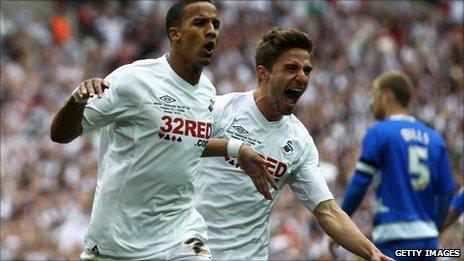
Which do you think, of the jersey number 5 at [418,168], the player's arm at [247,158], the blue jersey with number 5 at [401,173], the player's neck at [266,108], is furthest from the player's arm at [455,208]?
the player's arm at [247,158]

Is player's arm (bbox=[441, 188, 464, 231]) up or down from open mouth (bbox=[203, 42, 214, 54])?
down

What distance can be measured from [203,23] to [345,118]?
15.7 meters

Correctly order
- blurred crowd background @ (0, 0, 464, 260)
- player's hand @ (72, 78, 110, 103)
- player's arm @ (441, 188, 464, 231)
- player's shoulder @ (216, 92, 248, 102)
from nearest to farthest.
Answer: player's hand @ (72, 78, 110, 103)
player's shoulder @ (216, 92, 248, 102)
player's arm @ (441, 188, 464, 231)
blurred crowd background @ (0, 0, 464, 260)

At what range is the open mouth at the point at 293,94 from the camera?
9.00 meters

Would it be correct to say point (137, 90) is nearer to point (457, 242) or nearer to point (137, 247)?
point (137, 247)

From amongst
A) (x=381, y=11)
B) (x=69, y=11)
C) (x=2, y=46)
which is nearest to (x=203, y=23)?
(x=2, y=46)

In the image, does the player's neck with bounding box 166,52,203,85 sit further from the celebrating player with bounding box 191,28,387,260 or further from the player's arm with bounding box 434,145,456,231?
the player's arm with bounding box 434,145,456,231

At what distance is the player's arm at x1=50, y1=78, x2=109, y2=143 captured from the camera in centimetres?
736

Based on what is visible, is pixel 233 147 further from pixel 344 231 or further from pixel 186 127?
pixel 344 231

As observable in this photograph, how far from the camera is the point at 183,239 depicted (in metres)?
8.20

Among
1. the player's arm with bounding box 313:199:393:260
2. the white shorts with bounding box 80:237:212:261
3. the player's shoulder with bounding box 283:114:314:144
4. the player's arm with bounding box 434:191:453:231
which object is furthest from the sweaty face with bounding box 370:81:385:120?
the white shorts with bounding box 80:237:212:261

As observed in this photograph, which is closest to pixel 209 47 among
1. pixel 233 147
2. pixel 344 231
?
pixel 233 147

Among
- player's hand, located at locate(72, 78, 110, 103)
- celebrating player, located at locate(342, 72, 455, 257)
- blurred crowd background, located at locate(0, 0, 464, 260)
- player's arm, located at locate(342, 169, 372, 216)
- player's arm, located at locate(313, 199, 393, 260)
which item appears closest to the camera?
player's hand, located at locate(72, 78, 110, 103)

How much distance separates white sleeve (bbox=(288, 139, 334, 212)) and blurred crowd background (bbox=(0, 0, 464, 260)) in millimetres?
6612
